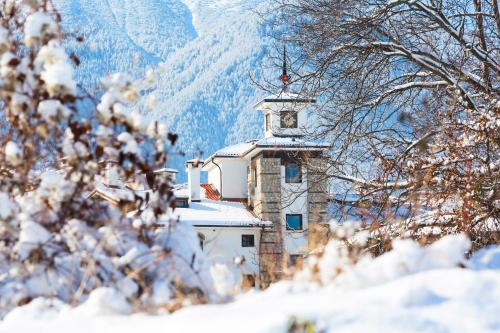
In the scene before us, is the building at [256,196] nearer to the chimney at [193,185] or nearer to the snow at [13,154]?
the chimney at [193,185]

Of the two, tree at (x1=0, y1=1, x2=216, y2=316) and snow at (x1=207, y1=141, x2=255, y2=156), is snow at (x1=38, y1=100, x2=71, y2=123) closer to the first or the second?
tree at (x1=0, y1=1, x2=216, y2=316)

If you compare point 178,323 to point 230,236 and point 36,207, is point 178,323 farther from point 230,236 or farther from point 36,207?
point 230,236

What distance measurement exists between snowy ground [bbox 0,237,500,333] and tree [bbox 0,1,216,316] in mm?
409

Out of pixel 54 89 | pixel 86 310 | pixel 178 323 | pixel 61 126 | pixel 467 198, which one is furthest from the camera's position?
pixel 467 198

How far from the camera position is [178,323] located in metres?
4.16

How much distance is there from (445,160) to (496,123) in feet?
3.32

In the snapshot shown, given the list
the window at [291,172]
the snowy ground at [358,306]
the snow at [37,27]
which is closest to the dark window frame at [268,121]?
the window at [291,172]

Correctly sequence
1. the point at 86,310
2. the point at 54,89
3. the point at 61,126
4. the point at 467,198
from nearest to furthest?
→ the point at 86,310, the point at 54,89, the point at 61,126, the point at 467,198

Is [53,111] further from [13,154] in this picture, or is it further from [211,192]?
[211,192]

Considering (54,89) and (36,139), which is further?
(36,139)

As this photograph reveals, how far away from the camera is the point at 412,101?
1633cm

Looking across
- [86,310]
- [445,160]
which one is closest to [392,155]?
[445,160]

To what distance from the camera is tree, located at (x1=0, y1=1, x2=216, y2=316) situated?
5418mm

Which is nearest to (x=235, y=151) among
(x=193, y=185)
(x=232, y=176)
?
(x=232, y=176)
